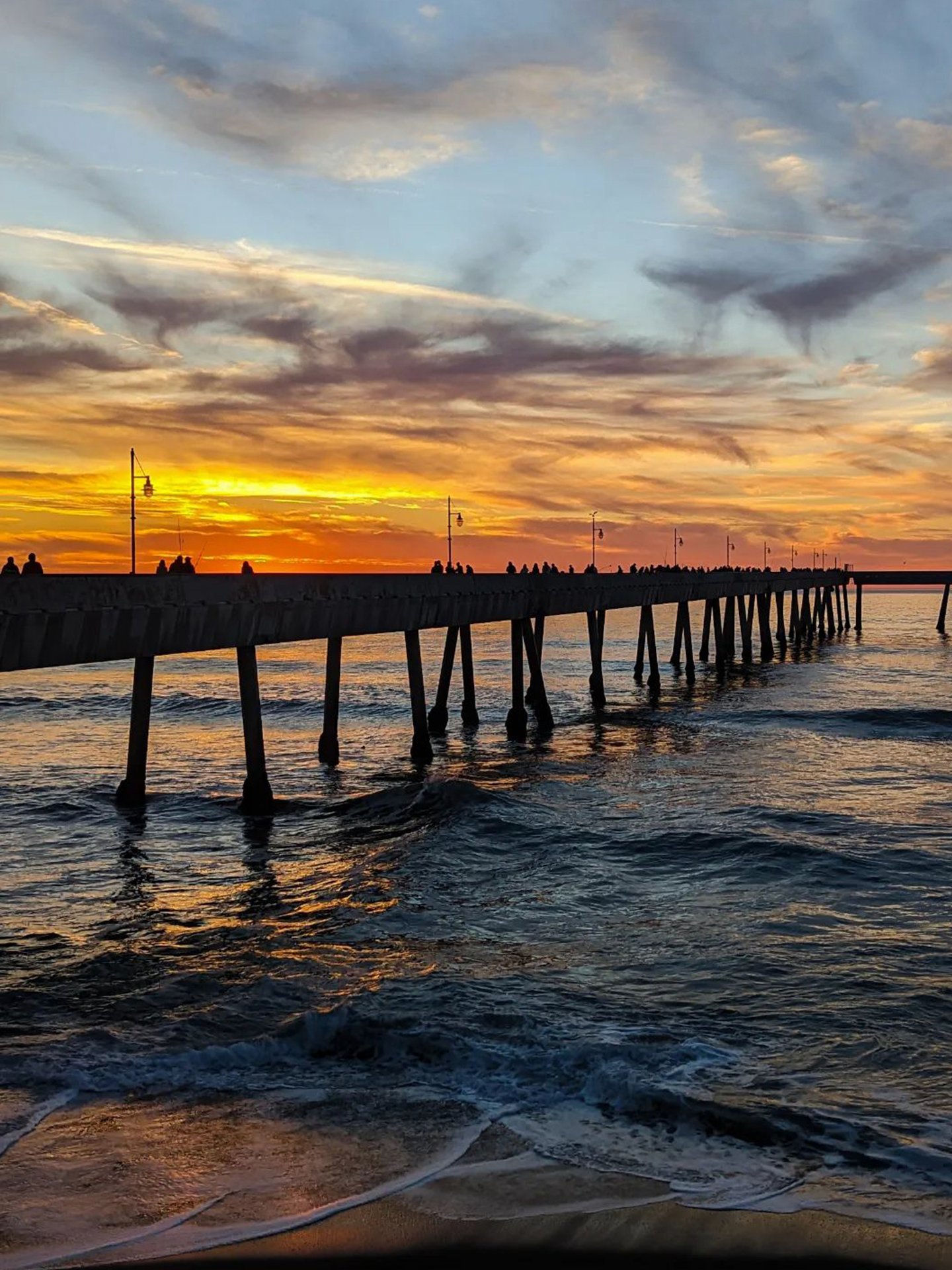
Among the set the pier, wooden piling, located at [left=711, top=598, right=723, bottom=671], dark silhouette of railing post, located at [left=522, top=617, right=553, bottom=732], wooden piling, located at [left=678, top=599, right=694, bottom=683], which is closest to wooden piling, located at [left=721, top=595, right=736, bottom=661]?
wooden piling, located at [left=711, top=598, right=723, bottom=671]

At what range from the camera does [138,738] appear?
27.5 metres

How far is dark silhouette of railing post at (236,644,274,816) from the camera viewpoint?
2680cm

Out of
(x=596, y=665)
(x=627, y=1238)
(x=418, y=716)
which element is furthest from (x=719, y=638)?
(x=627, y=1238)

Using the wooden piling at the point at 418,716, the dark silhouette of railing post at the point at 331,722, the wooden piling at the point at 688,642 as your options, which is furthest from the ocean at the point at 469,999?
the wooden piling at the point at 688,642

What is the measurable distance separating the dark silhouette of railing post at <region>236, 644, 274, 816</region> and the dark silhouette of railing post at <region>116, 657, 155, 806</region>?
2098mm

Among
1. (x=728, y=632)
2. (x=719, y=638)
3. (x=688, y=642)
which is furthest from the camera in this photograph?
(x=728, y=632)

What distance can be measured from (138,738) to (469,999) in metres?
15.9

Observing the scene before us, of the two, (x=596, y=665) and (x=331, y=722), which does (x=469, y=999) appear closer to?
(x=331, y=722)

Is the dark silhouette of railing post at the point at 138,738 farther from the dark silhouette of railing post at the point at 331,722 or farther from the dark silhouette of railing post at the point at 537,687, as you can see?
the dark silhouette of railing post at the point at 537,687

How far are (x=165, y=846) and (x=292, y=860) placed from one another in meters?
3.14

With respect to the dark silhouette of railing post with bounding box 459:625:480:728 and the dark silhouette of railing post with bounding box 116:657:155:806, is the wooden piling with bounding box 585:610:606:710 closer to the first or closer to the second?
the dark silhouette of railing post with bounding box 459:625:480:728

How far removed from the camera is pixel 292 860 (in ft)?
73.5

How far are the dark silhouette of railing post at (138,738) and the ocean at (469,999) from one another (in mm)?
1163

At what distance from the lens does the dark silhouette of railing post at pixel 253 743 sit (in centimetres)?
2680
